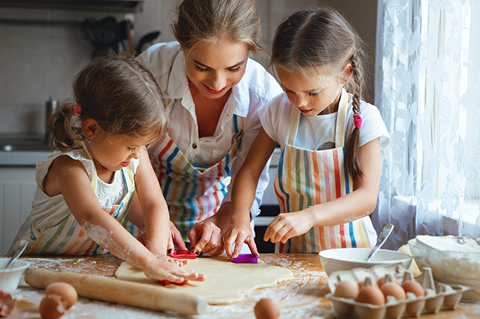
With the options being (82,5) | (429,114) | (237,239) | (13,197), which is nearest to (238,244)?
(237,239)

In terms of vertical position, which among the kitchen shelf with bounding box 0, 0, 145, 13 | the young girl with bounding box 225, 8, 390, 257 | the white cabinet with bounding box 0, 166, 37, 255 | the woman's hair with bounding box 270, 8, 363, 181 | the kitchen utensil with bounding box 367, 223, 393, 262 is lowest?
the white cabinet with bounding box 0, 166, 37, 255

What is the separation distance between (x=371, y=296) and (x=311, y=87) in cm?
57

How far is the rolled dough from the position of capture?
810mm

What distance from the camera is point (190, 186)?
4.83 ft

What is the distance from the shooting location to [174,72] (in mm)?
1364

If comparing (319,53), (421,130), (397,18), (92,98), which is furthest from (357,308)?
(397,18)

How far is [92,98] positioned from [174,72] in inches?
13.6

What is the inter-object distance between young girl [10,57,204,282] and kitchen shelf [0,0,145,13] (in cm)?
178

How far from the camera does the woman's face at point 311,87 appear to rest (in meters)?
1.09

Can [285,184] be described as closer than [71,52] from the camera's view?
Yes

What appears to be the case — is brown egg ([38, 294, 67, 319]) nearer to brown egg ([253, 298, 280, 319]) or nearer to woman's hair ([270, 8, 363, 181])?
brown egg ([253, 298, 280, 319])

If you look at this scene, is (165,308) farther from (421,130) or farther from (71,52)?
(71,52)

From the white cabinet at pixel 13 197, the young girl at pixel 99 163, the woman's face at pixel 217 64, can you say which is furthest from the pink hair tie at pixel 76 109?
the white cabinet at pixel 13 197

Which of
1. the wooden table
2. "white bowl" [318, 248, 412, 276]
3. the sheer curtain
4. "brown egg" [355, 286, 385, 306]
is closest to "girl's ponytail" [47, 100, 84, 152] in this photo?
the wooden table
